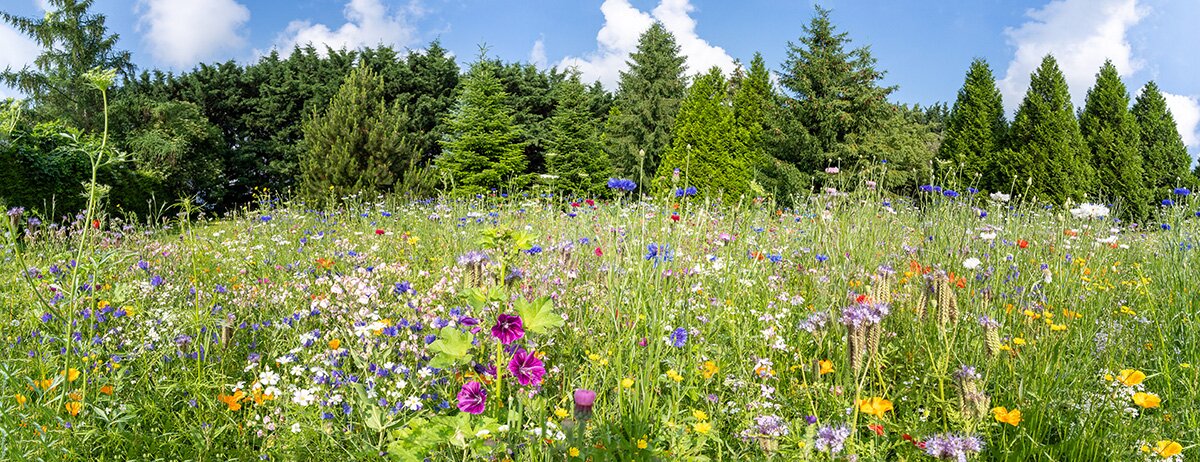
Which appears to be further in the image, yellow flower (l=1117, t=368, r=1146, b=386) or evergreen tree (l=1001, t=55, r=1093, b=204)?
evergreen tree (l=1001, t=55, r=1093, b=204)

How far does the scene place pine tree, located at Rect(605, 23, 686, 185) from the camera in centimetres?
2203

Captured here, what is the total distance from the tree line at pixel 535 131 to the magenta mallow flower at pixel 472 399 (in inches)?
428

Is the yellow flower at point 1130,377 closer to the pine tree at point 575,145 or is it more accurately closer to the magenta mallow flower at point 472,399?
the magenta mallow flower at point 472,399

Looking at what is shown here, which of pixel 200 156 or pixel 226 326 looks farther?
pixel 200 156

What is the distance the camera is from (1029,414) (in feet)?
5.89

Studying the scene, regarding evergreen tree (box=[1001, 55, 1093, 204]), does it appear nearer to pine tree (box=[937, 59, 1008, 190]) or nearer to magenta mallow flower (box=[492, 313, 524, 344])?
pine tree (box=[937, 59, 1008, 190])

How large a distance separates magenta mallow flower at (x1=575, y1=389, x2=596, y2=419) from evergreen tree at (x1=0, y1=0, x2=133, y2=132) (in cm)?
1935

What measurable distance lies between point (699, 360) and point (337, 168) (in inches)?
557

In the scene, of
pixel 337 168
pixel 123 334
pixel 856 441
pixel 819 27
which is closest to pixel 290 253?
pixel 123 334

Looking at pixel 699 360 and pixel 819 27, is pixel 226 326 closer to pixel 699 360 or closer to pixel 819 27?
pixel 699 360

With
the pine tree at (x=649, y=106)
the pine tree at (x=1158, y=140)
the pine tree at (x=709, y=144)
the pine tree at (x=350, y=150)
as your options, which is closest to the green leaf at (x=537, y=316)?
the pine tree at (x=350, y=150)

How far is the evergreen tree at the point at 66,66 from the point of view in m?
15.9

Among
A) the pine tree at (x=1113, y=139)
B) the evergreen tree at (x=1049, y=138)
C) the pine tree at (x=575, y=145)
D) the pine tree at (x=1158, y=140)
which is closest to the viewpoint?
the evergreen tree at (x=1049, y=138)

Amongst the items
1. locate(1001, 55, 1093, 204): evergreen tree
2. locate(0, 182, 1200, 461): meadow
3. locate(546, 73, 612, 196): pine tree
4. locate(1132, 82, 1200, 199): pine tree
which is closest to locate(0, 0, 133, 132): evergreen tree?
locate(546, 73, 612, 196): pine tree
